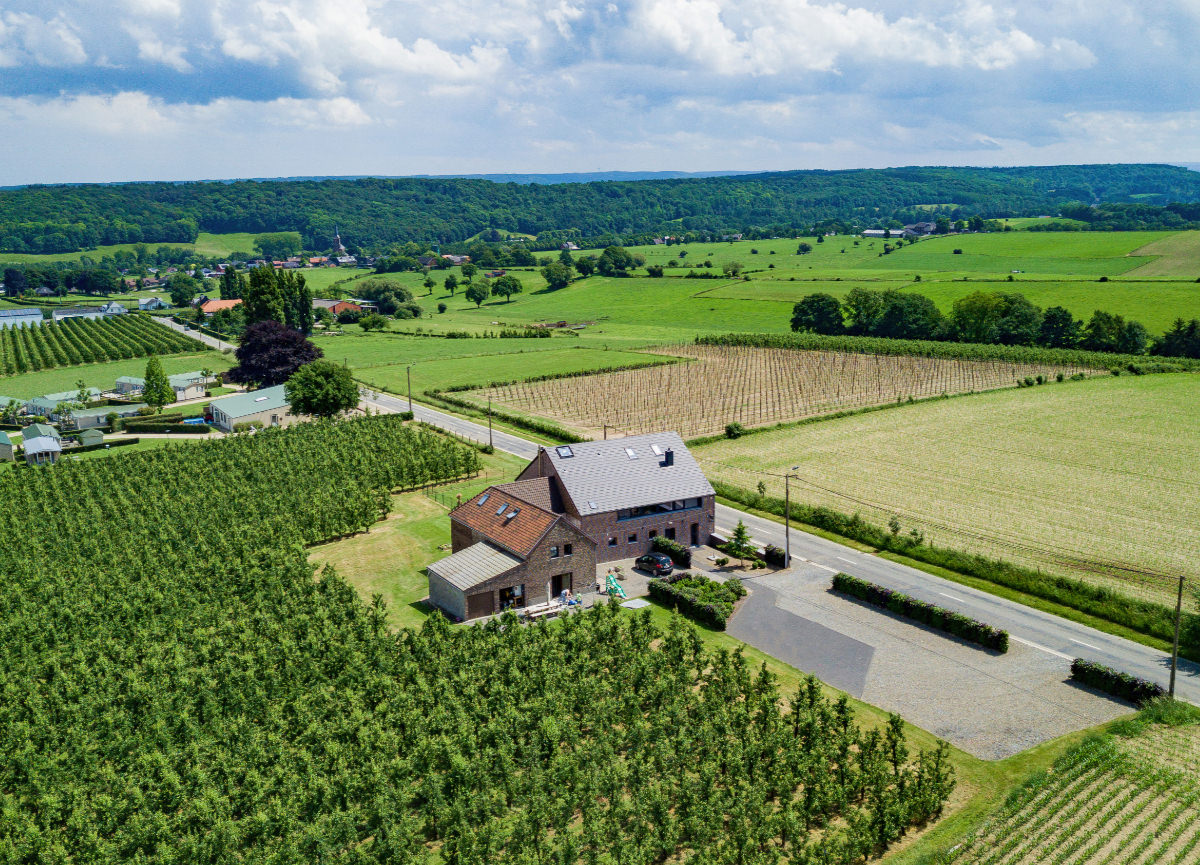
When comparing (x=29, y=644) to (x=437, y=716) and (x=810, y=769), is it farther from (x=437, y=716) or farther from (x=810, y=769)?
(x=810, y=769)

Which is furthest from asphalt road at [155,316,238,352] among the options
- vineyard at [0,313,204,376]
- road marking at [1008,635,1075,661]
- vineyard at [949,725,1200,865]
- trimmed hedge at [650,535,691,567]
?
vineyard at [949,725,1200,865]

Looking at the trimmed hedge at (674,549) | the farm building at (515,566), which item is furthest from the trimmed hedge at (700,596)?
the farm building at (515,566)

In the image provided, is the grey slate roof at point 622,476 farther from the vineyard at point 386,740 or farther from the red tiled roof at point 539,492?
the vineyard at point 386,740

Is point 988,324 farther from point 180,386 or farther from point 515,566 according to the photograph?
point 180,386

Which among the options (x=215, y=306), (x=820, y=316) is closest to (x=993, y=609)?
(x=820, y=316)

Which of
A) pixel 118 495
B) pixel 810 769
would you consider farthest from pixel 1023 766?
pixel 118 495
